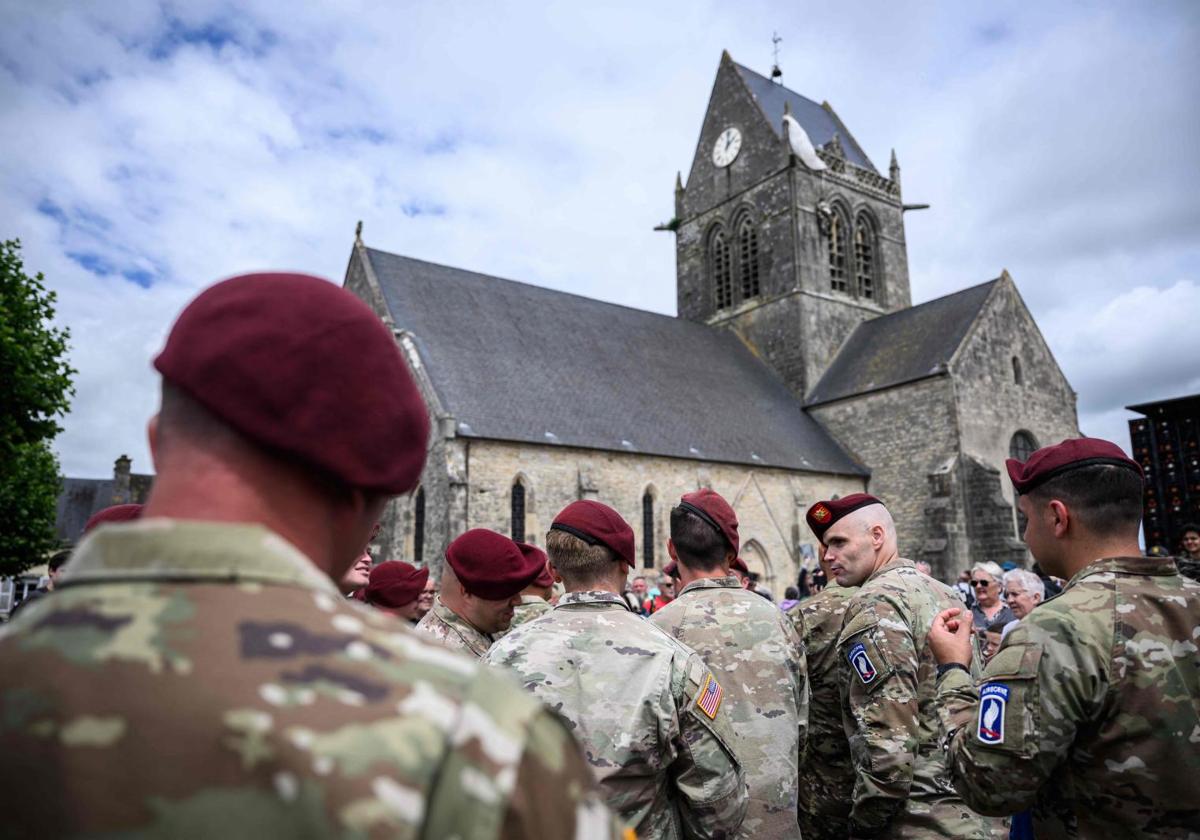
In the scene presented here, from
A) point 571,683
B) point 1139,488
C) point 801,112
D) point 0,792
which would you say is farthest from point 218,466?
point 801,112

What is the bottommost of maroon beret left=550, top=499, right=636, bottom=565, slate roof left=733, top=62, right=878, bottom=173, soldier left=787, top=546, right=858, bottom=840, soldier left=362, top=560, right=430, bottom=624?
soldier left=787, top=546, right=858, bottom=840

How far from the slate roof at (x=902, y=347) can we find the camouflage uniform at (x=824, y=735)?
23039 millimetres

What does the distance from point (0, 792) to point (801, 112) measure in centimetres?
3662

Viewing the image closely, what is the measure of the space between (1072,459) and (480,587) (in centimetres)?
241

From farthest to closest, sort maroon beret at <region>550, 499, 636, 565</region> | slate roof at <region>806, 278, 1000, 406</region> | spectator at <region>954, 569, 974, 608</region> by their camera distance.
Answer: slate roof at <region>806, 278, 1000, 406</region> → spectator at <region>954, 569, 974, 608</region> → maroon beret at <region>550, 499, 636, 565</region>

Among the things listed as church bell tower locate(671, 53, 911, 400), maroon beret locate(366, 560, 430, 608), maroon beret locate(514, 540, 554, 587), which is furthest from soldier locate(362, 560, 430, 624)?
church bell tower locate(671, 53, 911, 400)

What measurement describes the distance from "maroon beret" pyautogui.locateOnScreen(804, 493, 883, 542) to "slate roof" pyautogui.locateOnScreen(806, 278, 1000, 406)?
22.9 meters

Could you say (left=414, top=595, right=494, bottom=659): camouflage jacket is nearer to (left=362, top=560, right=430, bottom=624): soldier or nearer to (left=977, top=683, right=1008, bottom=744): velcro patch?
(left=362, top=560, right=430, bottom=624): soldier

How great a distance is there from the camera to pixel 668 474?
22.6m

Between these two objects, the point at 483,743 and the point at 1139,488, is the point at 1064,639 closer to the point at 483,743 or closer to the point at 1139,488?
the point at 1139,488

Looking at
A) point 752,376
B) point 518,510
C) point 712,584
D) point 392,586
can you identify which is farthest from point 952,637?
point 752,376

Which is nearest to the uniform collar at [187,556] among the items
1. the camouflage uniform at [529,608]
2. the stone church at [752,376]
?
the camouflage uniform at [529,608]

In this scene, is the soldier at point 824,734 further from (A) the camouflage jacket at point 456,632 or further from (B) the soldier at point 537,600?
(B) the soldier at point 537,600

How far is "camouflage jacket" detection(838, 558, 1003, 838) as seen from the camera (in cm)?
311
